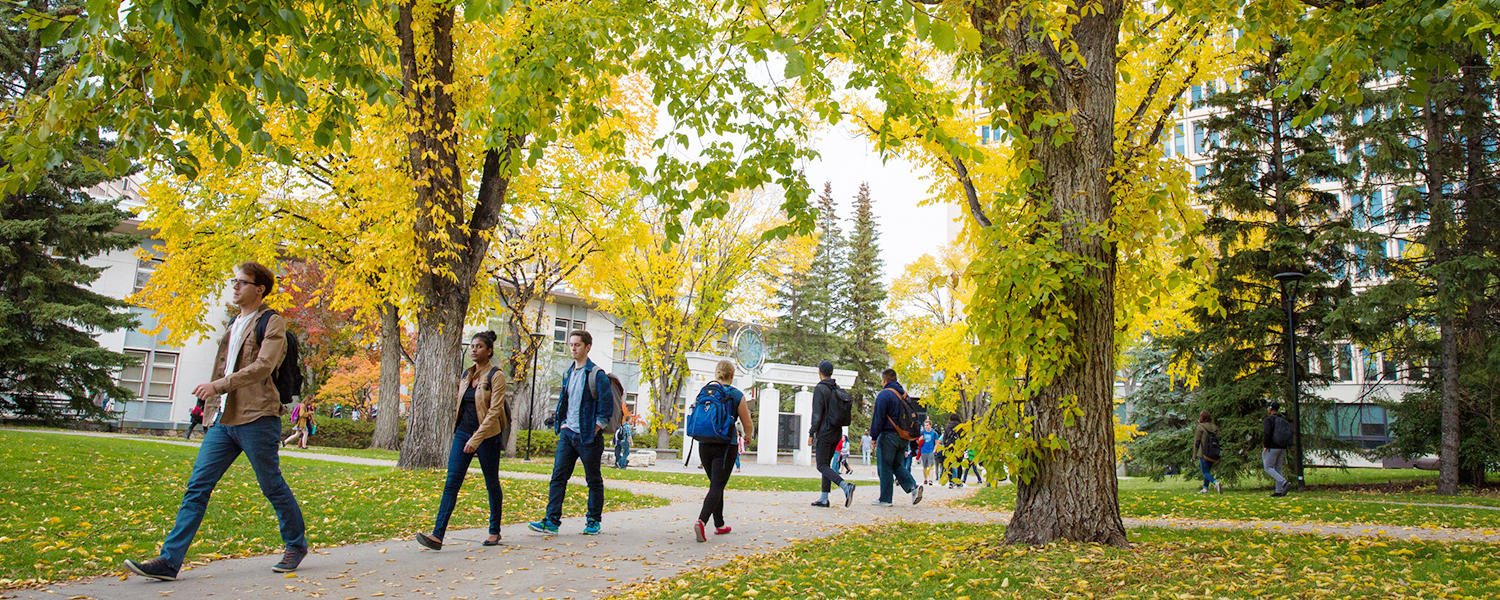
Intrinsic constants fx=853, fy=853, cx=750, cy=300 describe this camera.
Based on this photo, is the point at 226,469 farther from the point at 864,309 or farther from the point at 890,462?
the point at 864,309

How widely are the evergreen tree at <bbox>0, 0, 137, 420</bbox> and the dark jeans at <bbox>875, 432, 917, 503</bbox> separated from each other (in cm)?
2249

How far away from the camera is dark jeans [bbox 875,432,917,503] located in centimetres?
1143

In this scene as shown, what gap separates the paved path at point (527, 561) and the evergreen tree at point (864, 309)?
1537 inches

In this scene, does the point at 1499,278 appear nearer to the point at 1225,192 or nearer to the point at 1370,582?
the point at 1225,192

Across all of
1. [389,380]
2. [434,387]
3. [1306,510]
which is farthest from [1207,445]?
[389,380]

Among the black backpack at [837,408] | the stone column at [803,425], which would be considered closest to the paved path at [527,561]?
the black backpack at [837,408]

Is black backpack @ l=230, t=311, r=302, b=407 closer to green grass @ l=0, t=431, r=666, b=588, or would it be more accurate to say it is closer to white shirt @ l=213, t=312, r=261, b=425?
white shirt @ l=213, t=312, r=261, b=425

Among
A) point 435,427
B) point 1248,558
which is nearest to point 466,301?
point 435,427

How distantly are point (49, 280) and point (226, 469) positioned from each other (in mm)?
24683

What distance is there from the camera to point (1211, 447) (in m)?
16.1

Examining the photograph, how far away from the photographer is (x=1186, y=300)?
1788 cm

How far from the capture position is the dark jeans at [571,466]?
721 centimetres

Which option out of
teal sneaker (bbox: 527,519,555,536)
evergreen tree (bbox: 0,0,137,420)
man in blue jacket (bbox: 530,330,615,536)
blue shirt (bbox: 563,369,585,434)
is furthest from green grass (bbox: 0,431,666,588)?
evergreen tree (bbox: 0,0,137,420)

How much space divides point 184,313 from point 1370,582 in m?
19.0
